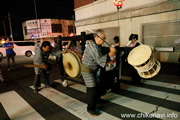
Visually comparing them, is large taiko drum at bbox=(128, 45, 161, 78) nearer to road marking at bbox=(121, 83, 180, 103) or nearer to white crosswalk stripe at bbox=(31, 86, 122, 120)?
road marking at bbox=(121, 83, 180, 103)

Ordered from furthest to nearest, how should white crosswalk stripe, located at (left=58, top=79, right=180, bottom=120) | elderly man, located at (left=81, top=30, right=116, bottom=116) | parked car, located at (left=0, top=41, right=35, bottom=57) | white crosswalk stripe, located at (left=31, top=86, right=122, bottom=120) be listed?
parked car, located at (left=0, top=41, right=35, bottom=57)
white crosswalk stripe, located at (left=58, top=79, right=180, bottom=120)
white crosswalk stripe, located at (left=31, top=86, right=122, bottom=120)
elderly man, located at (left=81, top=30, right=116, bottom=116)

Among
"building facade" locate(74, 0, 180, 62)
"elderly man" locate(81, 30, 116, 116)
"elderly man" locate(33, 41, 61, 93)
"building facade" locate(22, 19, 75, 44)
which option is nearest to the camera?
"elderly man" locate(81, 30, 116, 116)

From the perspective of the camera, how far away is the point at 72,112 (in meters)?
3.23

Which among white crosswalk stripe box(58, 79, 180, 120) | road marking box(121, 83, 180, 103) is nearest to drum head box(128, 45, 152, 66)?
white crosswalk stripe box(58, 79, 180, 120)

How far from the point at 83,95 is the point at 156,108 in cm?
220

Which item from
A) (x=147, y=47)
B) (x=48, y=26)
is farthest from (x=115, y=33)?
(x=48, y=26)

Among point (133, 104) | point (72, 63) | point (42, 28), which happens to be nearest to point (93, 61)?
point (72, 63)

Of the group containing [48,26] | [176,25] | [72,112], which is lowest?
→ [72,112]

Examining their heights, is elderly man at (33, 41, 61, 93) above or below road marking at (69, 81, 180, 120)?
above

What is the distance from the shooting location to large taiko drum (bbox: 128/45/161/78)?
2.86 metres

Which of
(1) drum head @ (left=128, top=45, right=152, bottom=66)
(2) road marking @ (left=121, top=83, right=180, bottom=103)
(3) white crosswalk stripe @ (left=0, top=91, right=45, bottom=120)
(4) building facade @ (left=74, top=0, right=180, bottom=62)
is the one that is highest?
(4) building facade @ (left=74, top=0, right=180, bottom=62)

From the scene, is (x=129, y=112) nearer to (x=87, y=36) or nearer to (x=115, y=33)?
(x=87, y=36)

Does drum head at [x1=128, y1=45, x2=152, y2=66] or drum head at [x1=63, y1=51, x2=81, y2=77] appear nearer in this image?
drum head at [x1=128, y1=45, x2=152, y2=66]

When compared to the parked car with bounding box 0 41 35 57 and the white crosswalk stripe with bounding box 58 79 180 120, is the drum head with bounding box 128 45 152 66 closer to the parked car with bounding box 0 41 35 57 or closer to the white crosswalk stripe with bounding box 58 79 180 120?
the white crosswalk stripe with bounding box 58 79 180 120
